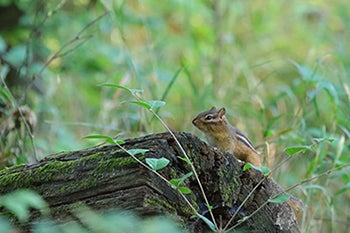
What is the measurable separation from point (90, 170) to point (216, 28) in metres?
4.49

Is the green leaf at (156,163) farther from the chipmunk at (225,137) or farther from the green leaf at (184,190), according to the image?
the chipmunk at (225,137)

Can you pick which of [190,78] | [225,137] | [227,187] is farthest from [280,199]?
[190,78]

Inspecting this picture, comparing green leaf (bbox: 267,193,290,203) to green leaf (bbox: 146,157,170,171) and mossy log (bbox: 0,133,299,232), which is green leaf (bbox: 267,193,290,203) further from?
green leaf (bbox: 146,157,170,171)

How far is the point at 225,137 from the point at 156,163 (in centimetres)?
133

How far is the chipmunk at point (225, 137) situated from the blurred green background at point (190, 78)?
8.4 inches

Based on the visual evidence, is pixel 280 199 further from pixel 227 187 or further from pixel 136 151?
pixel 136 151

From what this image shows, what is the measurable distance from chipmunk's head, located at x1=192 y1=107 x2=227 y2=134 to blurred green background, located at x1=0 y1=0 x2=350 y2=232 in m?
0.31

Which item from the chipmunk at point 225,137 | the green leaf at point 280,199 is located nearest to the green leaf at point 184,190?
the green leaf at point 280,199

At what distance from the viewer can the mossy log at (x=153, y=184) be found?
2238 millimetres

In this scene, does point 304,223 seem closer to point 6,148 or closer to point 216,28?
point 6,148

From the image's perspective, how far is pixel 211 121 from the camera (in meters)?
3.53

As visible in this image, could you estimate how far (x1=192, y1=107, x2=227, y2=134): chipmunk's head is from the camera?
11.5ft

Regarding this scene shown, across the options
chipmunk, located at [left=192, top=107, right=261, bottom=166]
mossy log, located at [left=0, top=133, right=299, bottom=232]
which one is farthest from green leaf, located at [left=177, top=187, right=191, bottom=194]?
chipmunk, located at [left=192, top=107, right=261, bottom=166]

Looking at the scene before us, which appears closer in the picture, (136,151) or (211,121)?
(136,151)
